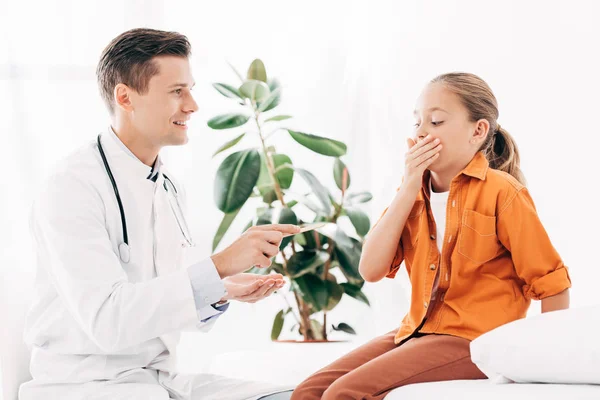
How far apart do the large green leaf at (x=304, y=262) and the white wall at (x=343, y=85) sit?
0.95 feet

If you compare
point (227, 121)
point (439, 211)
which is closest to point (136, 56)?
point (439, 211)

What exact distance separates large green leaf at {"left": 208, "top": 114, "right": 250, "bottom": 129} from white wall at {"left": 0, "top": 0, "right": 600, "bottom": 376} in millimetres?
356

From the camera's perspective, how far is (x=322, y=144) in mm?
2818

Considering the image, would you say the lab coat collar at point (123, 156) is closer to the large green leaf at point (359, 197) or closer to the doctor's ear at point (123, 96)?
the doctor's ear at point (123, 96)

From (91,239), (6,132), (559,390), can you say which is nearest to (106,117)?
(6,132)

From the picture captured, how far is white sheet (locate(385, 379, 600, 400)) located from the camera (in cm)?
112

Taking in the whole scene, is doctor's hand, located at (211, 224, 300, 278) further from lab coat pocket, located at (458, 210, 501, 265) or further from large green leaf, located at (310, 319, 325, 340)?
large green leaf, located at (310, 319, 325, 340)

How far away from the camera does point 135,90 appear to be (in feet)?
5.60

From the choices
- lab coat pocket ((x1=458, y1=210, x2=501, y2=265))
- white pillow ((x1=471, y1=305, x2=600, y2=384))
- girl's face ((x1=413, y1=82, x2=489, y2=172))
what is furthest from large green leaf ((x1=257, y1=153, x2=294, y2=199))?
white pillow ((x1=471, y1=305, x2=600, y2=384))

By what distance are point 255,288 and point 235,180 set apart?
1.13 meters

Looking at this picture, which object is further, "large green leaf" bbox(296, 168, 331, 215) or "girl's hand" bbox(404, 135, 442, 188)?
"large green leaf" bbox(296, 168, 331, 215)

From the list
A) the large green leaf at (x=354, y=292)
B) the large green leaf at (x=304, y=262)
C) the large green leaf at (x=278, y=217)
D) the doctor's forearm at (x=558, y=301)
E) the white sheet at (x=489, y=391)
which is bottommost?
the large green leaf at (x=354, y=292)

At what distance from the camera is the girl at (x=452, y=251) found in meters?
1.50

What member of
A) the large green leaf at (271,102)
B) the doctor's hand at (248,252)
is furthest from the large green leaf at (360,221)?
A: the doctor's hand at (248,252)
